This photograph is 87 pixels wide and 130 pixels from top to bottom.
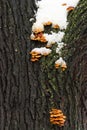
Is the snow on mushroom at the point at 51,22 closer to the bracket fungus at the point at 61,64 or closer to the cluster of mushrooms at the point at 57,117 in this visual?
the bracket fungus at the point at 61,64

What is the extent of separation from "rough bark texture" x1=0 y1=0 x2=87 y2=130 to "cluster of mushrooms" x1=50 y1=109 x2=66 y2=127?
0.15 ft

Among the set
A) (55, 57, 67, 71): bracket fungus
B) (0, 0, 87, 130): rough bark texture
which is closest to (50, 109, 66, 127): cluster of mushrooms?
(0, 0, 87, 130): rough bark texture

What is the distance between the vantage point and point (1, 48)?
2.26 m

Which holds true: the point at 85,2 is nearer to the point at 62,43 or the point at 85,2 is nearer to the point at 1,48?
the point at 62,43

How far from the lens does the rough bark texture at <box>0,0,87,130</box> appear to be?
7.15 feet

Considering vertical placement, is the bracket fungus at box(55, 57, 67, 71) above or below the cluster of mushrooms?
above

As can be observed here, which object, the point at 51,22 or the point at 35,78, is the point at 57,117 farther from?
the point at 51,22

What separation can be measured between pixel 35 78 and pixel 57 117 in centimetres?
32

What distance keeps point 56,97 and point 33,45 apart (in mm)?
419

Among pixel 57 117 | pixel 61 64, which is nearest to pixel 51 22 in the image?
pixel 61 64

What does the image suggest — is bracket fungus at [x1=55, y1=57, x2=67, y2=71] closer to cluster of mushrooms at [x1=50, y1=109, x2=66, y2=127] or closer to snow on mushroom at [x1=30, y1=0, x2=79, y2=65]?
snow on mushroom at [x1=30, y1=0, x2=79, y2=65]

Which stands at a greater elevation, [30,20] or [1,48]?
[30,20]

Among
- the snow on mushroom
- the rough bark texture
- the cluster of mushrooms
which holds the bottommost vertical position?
the cluster of mushrooms

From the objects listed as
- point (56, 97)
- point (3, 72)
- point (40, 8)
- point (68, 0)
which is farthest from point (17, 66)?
point (68, 0)
